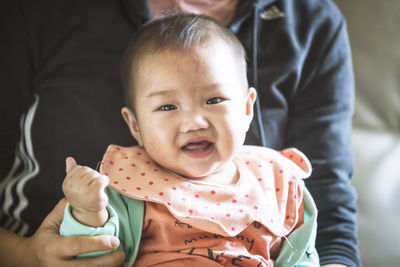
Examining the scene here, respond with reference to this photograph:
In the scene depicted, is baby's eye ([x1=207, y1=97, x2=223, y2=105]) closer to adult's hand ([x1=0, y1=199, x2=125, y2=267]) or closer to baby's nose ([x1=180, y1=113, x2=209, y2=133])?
baby's nose ([x1=180, y1=113, x2=209, y2=133])

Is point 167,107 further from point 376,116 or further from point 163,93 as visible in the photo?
point 376,116

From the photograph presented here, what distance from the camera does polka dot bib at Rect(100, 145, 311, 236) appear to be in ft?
1.86

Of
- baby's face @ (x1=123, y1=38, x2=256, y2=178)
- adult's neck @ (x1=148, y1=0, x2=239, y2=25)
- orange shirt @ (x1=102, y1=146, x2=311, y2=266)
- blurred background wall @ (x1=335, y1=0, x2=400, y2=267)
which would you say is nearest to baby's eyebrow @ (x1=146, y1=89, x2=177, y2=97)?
baby's face @ (x1=123, y1=38, x2=256, y2=178)

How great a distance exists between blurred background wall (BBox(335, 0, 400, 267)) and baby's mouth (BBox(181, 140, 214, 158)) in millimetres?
513

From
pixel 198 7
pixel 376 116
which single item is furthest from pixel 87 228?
pixel 376 116

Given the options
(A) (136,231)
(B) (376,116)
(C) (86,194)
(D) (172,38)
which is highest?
(D) (172,38)

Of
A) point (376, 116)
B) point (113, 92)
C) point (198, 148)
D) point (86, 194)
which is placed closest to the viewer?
point (86, 194)

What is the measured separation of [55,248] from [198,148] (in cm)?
23

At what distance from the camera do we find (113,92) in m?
0.71

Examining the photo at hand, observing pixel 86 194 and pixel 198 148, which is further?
pixel 198 148

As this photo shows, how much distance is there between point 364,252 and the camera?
2.86 ft

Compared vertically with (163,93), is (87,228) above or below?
below

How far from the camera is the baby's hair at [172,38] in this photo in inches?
22.4

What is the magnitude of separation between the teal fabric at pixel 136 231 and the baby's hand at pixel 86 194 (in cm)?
1
